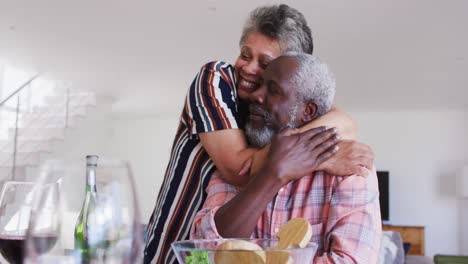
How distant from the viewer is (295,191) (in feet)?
2.98

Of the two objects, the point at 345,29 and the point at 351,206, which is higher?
the point at 345,29

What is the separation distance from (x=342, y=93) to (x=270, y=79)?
6381mm

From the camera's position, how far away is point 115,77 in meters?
6.67

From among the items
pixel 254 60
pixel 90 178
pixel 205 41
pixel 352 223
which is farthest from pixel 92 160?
pixel 205 41

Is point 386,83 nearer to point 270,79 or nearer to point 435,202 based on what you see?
point 435,202

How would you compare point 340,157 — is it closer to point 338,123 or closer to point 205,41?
point 338,123

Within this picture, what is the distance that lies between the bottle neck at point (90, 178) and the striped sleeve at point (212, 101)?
2.04 feet

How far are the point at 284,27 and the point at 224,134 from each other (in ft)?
0.95

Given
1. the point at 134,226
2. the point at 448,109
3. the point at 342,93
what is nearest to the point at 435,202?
the point at 448,109

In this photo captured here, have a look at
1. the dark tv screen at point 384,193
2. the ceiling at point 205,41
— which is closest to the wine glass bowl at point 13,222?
the ceiling at point 205,41

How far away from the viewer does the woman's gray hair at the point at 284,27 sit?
3.74 feet

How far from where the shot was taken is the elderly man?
810 millimetres

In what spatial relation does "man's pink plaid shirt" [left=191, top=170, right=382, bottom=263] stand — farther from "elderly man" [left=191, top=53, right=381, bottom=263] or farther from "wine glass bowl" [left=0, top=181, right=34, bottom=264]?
"wine glass bowl" [left=0, top=181, right=34, bottom=264]

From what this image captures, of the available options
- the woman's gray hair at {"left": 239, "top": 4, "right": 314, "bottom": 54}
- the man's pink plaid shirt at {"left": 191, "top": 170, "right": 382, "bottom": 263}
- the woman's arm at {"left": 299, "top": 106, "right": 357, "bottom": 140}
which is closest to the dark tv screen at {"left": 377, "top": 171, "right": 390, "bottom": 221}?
the woman's gray hair at {"left": 239, "top": 4, "right": 314, "bottom": 54}
